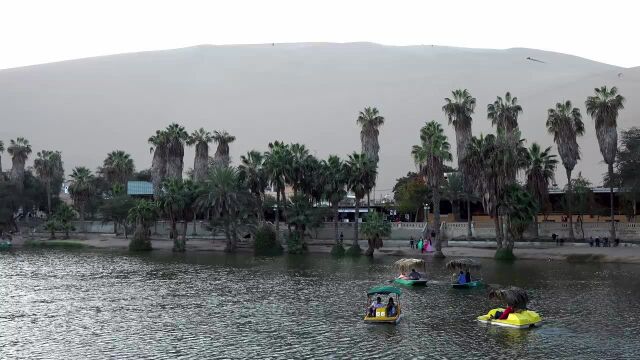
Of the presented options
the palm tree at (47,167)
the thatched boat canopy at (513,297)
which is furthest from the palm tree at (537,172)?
the palm tree at (47,167)

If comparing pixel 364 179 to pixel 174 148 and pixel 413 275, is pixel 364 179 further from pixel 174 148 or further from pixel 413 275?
pixel 174 148

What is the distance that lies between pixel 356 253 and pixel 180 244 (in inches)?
828

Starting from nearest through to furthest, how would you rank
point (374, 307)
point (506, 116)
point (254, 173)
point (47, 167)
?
point (374, 307) → point (506, 116) → point (254, 173) → point (47, 167)

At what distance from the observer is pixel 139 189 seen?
11481 centimetres

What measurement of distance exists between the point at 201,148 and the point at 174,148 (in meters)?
4.38

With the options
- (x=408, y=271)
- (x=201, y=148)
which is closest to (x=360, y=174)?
(x=408, y=271)

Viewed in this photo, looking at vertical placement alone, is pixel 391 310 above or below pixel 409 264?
below

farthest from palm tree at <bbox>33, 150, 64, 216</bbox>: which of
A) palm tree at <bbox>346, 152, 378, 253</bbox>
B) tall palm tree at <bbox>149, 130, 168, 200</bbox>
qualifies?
palm tree at <bbox>346, 152, 378, 253</bbox>

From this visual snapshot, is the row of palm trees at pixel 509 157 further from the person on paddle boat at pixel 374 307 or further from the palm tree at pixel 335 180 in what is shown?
the person on paddle boat at pixel 374 307

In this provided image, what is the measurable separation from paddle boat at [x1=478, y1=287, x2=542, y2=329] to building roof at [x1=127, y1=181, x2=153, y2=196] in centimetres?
8837

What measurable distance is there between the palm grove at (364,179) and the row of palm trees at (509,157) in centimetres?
9

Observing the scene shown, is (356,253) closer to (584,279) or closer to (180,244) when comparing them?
(180,244)

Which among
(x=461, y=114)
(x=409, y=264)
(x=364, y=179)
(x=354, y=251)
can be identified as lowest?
(x=409, y=264)

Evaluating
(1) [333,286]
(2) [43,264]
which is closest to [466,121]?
(1) [333,286]
